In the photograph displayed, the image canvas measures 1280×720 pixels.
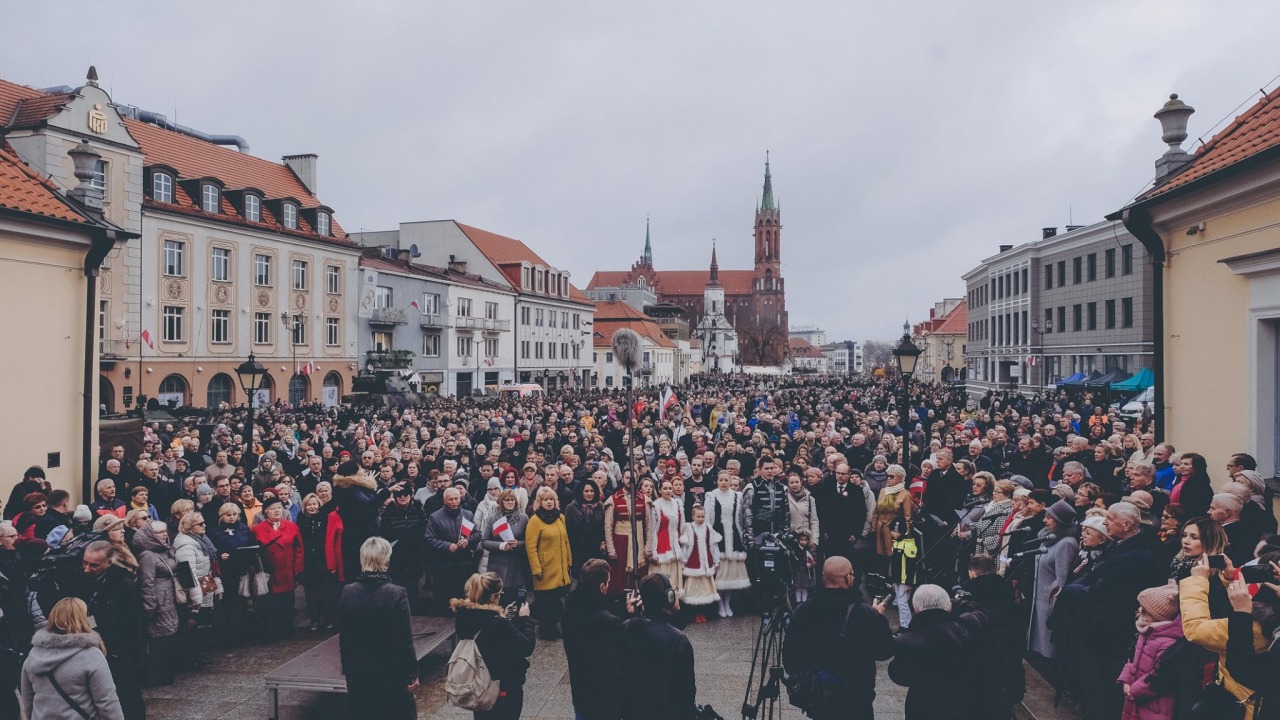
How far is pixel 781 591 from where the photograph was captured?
6.17 meters

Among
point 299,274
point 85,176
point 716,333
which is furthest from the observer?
point 716,333

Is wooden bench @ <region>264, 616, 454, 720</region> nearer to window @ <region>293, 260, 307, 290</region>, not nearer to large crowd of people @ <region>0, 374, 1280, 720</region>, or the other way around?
large crowd of people @ <region>0, 374, 1280, 720</region>

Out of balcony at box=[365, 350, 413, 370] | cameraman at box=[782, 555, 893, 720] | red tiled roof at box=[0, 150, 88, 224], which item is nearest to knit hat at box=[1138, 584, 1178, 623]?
cameraman at box=[782, 555, 893, 720]

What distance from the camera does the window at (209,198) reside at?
34.7 metres

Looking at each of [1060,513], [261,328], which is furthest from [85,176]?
[261,328]

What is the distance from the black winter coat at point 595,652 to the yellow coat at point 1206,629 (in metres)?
3.24

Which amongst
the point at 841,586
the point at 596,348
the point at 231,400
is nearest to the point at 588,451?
the point at 841,586

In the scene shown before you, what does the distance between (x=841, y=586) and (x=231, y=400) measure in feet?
119

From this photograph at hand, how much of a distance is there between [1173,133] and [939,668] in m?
9.28

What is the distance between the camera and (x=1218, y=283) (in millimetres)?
9227

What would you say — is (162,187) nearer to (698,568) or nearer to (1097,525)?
(698,568)

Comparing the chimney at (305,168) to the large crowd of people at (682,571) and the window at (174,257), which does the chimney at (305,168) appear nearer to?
the window at (174,257)

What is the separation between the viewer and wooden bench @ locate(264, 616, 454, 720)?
6234 millimetres

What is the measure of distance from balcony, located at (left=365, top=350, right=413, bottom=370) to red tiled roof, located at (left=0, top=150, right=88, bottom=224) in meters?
29.5
